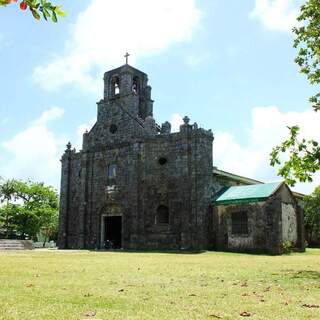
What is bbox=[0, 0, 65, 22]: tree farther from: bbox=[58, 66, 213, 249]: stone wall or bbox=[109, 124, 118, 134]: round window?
bbox=[109, 124, 118, 134]: round window

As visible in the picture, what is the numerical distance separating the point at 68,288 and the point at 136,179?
86.4 feet

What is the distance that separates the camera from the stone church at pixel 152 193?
31.7 m

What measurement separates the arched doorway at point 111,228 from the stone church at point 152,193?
0.08 metres

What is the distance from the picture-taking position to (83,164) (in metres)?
39.8

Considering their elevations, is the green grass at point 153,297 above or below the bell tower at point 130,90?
below

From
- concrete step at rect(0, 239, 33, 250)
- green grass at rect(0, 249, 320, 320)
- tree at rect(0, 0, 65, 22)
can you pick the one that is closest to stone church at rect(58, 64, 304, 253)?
concrete step at rect(0, 239, 33, 250)

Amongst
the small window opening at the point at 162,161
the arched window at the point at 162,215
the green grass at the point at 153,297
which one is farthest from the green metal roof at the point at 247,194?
the green grass at the point at 153,297

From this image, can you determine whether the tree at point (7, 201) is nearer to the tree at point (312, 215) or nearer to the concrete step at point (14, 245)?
the concrete step at point (14, 245)

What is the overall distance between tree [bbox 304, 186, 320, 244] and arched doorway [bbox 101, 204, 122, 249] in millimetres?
17751

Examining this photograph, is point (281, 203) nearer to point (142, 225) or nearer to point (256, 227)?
point (256, 227)

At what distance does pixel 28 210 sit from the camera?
5219cm

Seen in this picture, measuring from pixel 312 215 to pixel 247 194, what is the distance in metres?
12.7

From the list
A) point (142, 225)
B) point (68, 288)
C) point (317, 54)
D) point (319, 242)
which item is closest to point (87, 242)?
point (142, 225)

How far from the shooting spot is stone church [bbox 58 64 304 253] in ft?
104
